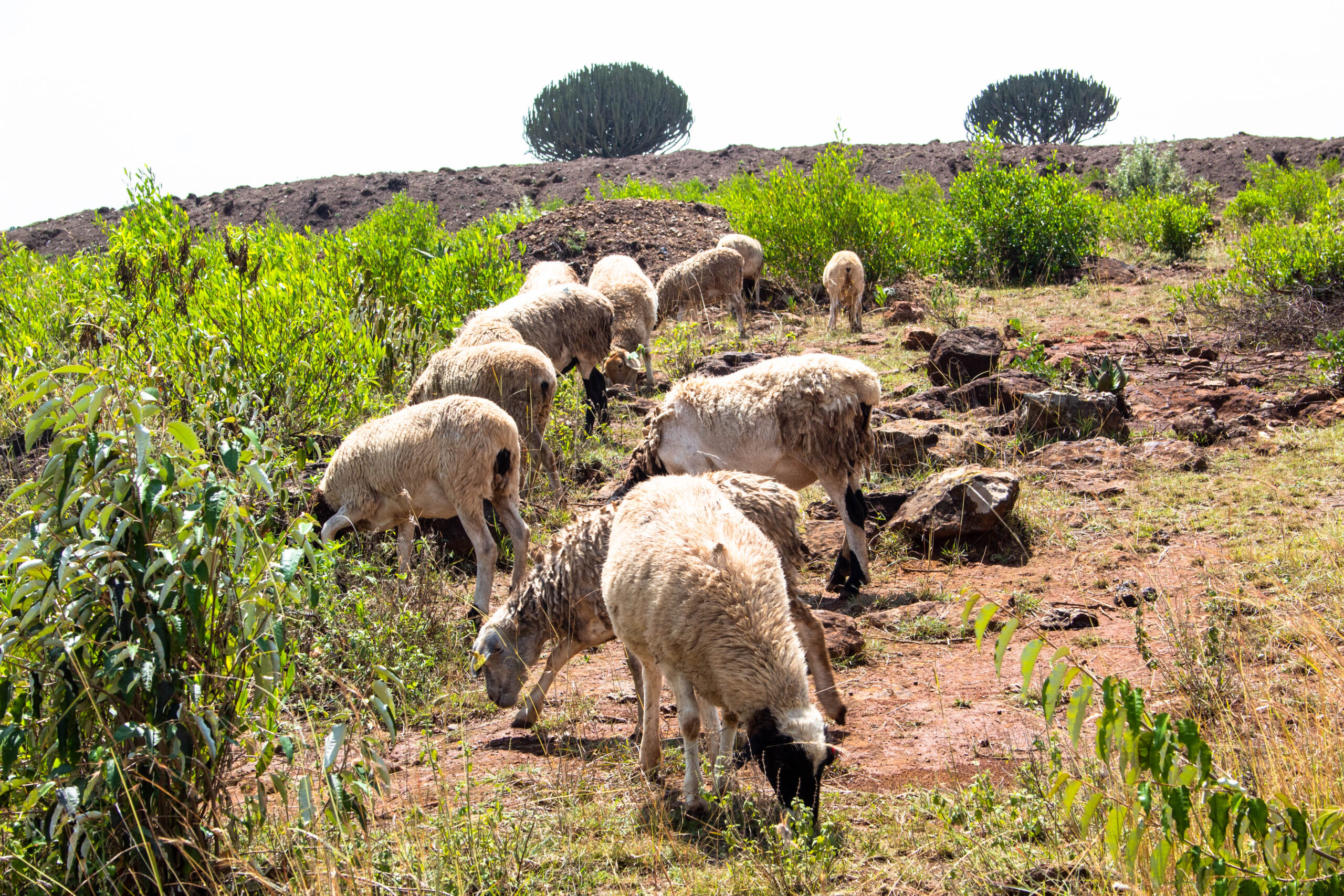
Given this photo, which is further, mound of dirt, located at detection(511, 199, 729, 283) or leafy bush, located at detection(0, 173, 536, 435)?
mound of dirt, located at detection(511, 199, 729, 283)

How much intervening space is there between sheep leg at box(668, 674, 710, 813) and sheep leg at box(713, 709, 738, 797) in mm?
84

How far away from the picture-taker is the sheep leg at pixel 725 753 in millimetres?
4246

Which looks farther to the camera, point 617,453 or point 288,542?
point 617,453

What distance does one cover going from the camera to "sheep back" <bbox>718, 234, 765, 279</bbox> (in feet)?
57.8

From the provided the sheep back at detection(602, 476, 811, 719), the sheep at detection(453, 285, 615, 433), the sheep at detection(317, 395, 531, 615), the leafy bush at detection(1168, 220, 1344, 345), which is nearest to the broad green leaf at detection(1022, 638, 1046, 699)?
the sheep back at detection(602, 476, 811, 719)

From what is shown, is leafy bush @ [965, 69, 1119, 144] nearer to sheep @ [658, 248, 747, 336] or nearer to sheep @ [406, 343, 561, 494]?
sheep @ [658, 248, 747, 336]

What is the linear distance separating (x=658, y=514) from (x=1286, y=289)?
1162 cm

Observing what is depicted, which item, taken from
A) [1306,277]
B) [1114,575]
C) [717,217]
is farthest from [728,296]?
[1114,575]

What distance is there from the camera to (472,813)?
4.34 meters

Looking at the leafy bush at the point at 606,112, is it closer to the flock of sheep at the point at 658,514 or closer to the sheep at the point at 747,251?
the sheep at the point at 747,251

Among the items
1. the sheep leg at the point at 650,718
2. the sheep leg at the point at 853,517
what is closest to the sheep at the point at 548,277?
the sheep leg at the point at 853,517

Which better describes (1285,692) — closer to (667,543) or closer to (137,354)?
(667,543)

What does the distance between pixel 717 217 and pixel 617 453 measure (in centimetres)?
1244

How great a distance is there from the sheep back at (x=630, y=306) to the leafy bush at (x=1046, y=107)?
123 ft
